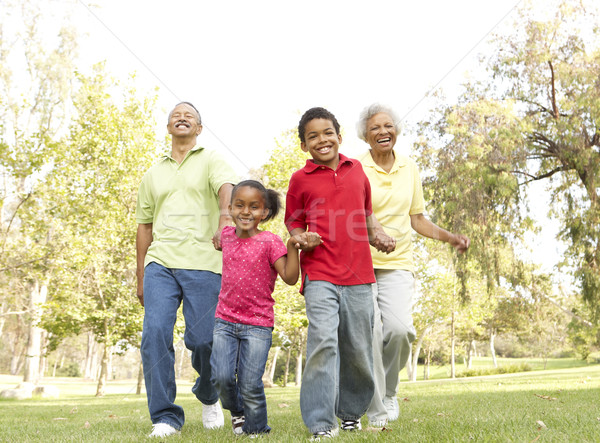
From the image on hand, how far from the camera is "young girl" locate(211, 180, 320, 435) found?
3.66 metres

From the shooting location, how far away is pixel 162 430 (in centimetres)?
367

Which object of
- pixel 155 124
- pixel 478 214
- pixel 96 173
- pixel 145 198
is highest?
pixel 155 124

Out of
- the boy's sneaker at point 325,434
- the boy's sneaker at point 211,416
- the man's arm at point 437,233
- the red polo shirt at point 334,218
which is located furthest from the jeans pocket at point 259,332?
the man's arm at point 437,233

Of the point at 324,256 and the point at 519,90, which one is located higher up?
the point at 519,90

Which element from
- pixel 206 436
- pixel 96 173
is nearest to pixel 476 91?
pixel 96 173

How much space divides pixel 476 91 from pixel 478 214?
3886 mm

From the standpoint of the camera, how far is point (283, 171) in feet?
60.7

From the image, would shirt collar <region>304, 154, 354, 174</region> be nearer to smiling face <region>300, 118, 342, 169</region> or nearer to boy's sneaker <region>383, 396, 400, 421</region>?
smiling face <region>300, 118, 342, 169</region>

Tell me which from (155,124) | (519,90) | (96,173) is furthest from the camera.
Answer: (155,124)

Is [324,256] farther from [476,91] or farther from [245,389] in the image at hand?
[476,91]

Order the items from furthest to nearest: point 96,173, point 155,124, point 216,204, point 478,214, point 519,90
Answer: point 155,124 → point 96,173 → point 519,90 → point 478,214 → point 216,204

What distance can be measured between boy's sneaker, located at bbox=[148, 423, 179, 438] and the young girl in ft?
1.30

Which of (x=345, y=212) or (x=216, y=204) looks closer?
(x=345, y=212)

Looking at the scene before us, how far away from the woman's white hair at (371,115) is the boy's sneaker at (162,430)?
2731 mm
